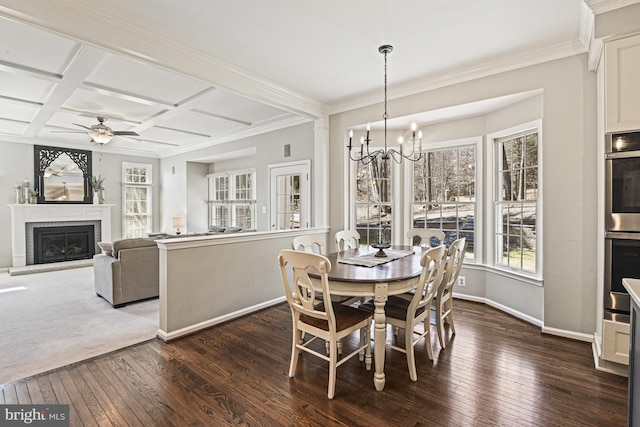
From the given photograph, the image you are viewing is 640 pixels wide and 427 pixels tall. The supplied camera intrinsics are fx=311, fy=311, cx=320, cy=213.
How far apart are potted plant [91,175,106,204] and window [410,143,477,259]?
7.42 m

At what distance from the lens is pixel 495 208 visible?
408 centimetres

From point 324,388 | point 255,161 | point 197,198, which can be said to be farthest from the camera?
point 197,198

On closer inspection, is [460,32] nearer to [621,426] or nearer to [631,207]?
→ [631,207]

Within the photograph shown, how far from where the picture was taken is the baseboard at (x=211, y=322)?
307 cm

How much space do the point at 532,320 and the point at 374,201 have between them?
8.23 feet

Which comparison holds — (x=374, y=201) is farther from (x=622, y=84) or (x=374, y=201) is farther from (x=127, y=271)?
(x=127, y=271)

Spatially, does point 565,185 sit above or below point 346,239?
above

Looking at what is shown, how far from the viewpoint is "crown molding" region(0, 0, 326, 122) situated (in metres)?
2.26

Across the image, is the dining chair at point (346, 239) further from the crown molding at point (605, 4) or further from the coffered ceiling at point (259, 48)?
the crown molding at point (605, 4)

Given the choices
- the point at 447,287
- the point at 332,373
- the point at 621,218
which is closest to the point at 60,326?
the point at 332,373

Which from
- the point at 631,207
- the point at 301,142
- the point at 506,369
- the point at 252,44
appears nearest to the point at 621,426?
the point at 506,369

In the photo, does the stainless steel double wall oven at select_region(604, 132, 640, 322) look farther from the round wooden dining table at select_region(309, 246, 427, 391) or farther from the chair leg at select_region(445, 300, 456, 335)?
the round wooden dining table at select_region(309, 246, 427, 391)

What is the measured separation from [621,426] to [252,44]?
399 centimetres

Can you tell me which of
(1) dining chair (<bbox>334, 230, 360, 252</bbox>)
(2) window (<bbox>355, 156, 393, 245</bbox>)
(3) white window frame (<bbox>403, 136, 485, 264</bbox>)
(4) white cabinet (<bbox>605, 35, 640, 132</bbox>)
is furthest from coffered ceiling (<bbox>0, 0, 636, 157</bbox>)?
(1) dining chair (<bbox>334, 230, 360, 252</bbox>)
